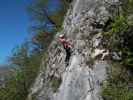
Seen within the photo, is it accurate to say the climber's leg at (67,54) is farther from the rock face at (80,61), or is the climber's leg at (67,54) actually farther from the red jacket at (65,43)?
the rock face at (80,61)

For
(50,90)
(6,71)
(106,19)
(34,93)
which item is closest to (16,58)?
(6,71)

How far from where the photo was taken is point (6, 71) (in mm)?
40625

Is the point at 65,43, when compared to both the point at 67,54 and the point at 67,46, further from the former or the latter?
the point at 67,54

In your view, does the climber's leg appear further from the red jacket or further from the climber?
the red jacket

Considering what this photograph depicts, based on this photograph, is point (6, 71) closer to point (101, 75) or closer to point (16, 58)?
point (16, 58)

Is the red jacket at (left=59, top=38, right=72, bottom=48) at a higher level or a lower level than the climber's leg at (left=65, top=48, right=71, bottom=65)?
higher

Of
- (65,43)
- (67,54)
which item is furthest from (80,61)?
(65,43)

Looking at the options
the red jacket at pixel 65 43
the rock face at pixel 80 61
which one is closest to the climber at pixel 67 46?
the red jacket at pixel 65 43

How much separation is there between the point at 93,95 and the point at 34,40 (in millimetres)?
22595

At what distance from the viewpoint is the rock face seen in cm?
1900

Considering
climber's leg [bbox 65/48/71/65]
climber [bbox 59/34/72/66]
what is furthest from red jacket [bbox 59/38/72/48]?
climber's leg [bbox 65/48/71/65]

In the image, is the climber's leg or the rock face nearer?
the rock face

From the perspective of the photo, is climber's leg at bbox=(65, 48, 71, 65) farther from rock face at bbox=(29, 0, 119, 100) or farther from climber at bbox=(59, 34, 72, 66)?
rock face at bbox=(29, 0, 119, 100)

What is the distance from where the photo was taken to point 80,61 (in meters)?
20.2
